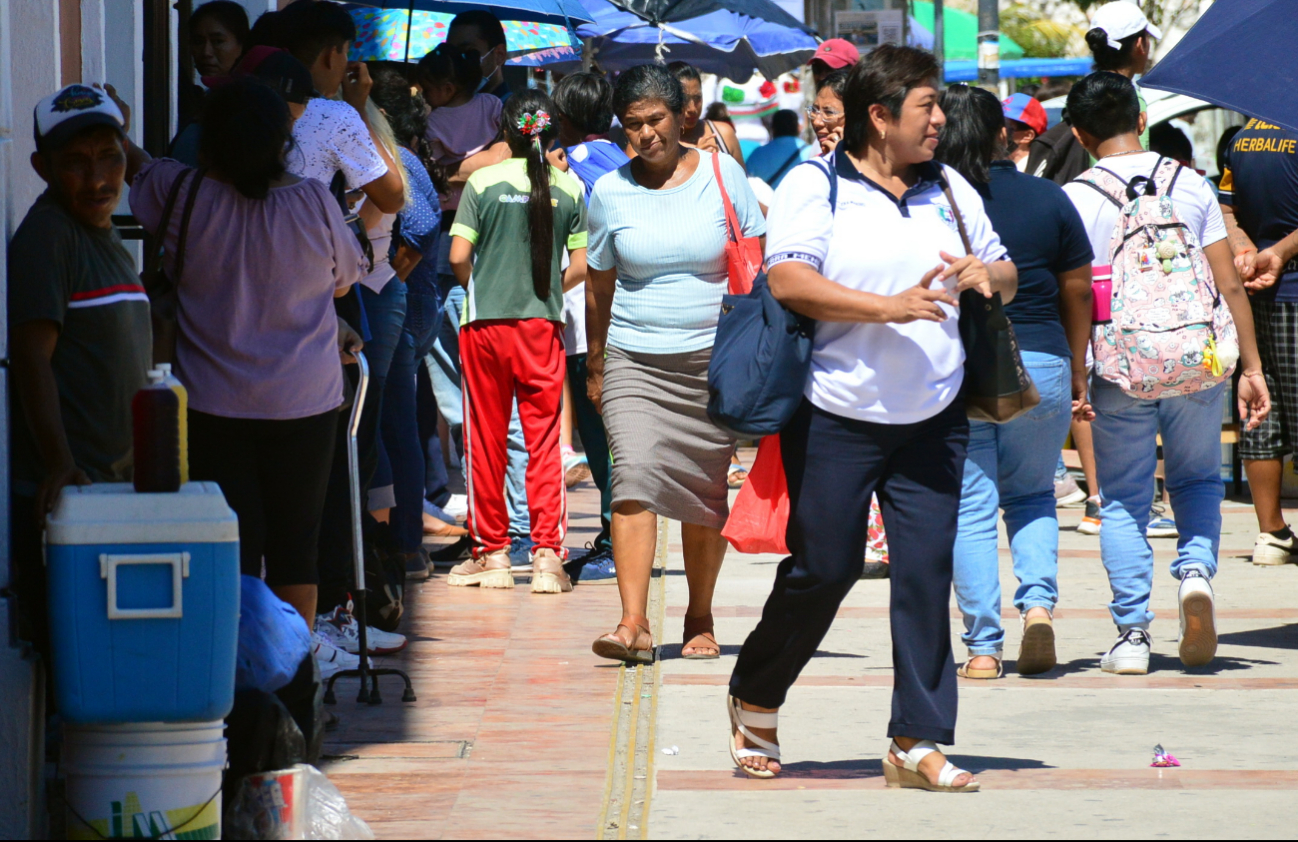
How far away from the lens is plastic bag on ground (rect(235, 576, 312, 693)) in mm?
4641

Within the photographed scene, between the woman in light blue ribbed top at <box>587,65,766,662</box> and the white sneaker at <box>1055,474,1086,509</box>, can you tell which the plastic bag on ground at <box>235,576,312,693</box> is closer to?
the woman in light blue ribbed top at <box>587,65,766,662</box>

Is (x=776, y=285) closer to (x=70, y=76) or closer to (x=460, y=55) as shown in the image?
(x=70, y=76)

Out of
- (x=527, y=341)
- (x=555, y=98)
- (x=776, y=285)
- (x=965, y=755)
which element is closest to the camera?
(x=776, y=285)

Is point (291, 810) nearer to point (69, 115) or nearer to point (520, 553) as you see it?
point (69, 115)

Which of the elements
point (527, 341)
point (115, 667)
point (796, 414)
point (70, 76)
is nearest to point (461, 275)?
point (527, 341)

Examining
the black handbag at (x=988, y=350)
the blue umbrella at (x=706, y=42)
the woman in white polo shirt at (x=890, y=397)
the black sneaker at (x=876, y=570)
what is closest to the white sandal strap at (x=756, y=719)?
the woman in white polo shirt at (x=890, y=397)

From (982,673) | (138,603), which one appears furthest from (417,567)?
(138,603)

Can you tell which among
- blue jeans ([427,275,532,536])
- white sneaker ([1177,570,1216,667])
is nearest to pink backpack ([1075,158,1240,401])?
white sneaker ([1177,570,1216,667])

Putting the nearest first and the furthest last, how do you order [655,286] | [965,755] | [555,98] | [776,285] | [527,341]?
[776,285], [965,755], [655,286], [527,341], [555,98]

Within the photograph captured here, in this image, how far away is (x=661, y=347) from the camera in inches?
258

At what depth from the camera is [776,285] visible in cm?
473

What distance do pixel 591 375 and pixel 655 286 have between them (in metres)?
0.53

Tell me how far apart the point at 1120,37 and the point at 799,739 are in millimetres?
4427

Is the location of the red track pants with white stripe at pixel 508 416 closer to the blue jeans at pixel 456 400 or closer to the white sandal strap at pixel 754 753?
the blue jeans at pixel 456 400
